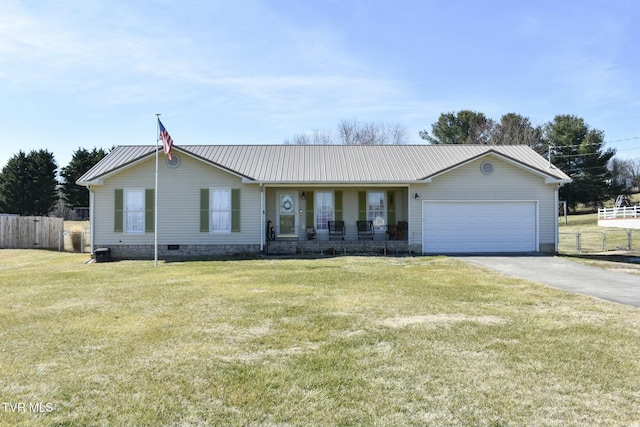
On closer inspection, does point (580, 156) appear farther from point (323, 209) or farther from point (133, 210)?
point (133, 210)

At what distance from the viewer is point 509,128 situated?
142 feet

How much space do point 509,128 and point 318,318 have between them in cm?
4183

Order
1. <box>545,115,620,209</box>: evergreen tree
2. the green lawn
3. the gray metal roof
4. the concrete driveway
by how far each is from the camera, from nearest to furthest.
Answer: the green lawn < the concrete driveway < the gray metal roof < <box>545,115,620,209</box>: evergreen tree

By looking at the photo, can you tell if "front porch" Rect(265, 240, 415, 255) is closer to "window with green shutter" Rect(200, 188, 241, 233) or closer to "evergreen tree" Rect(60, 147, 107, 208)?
"window with green shutter" Rect(200, 188, 241, 233)

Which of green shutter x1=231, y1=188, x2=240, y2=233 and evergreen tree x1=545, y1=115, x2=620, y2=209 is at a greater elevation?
evergreen tree x1=545, y1=115, x2=620, y2=209

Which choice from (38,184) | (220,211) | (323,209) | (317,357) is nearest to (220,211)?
(220,211)

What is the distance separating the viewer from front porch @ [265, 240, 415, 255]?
17.2 metres

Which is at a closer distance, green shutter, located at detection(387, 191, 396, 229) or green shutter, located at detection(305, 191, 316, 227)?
green shutter, located at detection(305, 191, 316, 227)

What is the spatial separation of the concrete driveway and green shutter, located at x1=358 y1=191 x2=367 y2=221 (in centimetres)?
438

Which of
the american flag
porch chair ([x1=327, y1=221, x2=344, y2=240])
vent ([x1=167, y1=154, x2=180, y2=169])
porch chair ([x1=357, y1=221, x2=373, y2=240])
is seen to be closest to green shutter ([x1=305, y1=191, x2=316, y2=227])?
porch chair ([x1=327, y1=221, x2=344, y2=240])

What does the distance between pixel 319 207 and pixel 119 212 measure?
7.61 metres

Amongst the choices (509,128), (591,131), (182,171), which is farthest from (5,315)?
(591,131)

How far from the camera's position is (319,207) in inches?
731

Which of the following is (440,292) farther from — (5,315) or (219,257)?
(219,257)
